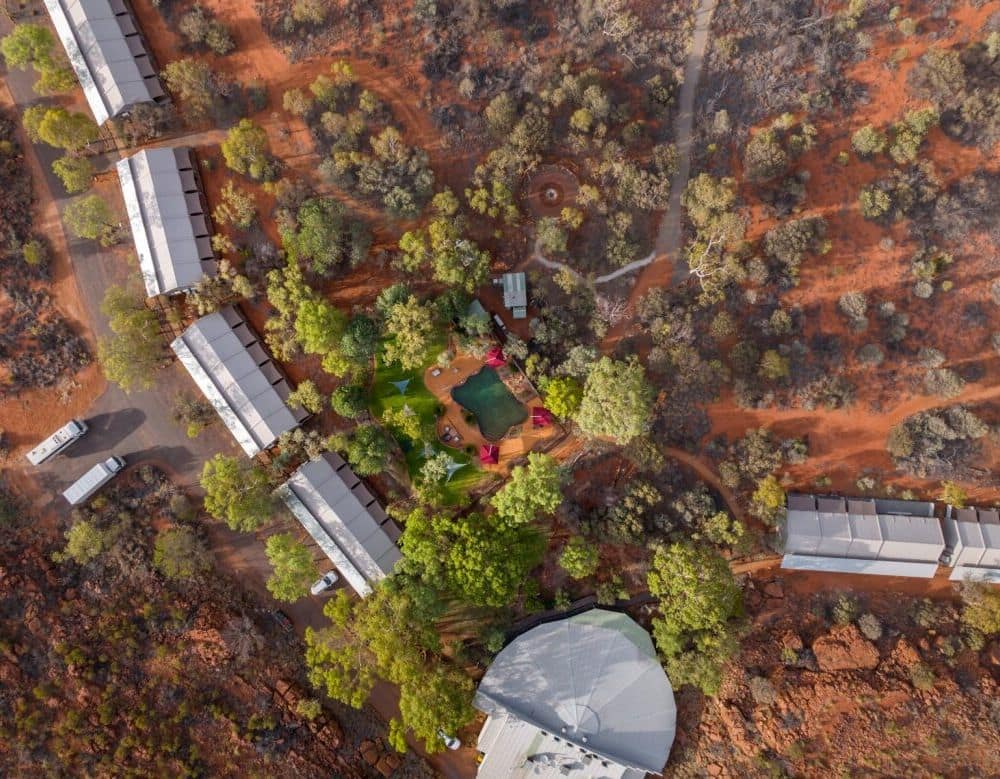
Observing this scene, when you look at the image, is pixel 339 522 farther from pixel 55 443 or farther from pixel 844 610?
pixel 844 610

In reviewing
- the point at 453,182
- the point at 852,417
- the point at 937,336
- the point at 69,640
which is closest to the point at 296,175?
the point at 453,182

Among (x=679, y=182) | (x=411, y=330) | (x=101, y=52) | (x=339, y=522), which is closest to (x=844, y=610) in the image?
(x=679, y=182)

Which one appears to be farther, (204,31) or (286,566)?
(204,31)

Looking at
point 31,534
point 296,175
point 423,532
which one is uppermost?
point 296,175

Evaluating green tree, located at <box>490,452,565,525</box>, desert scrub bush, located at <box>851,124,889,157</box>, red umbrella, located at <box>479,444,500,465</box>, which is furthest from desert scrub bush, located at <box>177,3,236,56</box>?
desert scrub bush, located at <box>851,124,889,157</box>

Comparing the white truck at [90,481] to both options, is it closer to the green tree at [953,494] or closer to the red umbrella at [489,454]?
the red umbrella at [489,454]

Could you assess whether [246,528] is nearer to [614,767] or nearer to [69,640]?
[69,640]

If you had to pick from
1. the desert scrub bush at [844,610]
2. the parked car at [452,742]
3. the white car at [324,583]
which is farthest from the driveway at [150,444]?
the desert scrub bush at [844,610]
